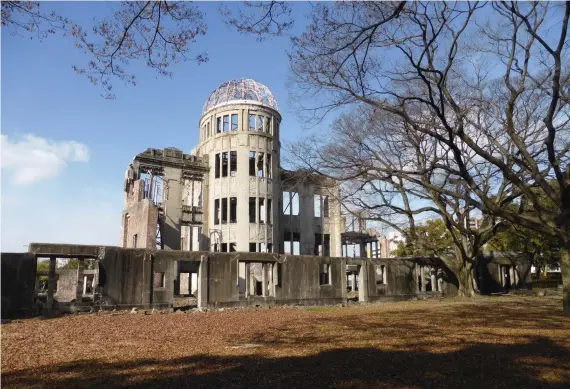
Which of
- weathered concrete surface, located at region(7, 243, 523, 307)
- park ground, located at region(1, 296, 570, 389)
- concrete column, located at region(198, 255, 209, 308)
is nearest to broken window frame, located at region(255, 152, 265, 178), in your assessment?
weathered concrete surface, located at region(7, 243, 523, 307)

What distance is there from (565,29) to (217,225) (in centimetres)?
2535

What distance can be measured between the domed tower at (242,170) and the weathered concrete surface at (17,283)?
54.9ft

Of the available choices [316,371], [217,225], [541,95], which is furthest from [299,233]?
[316,371]

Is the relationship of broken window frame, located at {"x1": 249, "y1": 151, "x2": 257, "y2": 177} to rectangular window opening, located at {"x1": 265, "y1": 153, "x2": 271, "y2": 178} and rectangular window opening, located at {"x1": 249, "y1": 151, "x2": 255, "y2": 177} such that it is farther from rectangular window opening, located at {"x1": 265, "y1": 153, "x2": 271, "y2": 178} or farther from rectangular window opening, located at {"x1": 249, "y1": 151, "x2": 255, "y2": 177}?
rectangular window opening, located at {"x1": 265, "y1": 153, "x2": 271, "y2": 178}

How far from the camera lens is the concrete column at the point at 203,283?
65.6ft

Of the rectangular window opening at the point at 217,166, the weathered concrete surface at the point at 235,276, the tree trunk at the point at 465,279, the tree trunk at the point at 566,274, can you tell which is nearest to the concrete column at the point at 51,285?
the weathered concrete surface at the point at 235,276

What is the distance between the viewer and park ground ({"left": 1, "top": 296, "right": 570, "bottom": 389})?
5789 mm

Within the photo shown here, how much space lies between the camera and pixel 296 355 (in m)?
7.62

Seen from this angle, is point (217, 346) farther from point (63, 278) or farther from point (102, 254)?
point (63, 278)

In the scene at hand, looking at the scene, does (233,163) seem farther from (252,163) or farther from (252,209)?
(252,209)

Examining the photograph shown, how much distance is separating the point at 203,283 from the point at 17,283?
731 centimetres

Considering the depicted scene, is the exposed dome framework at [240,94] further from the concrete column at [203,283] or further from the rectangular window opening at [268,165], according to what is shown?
the concrete column at [203,283]

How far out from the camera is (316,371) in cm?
625

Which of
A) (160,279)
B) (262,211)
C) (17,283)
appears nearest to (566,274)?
(17,283)
